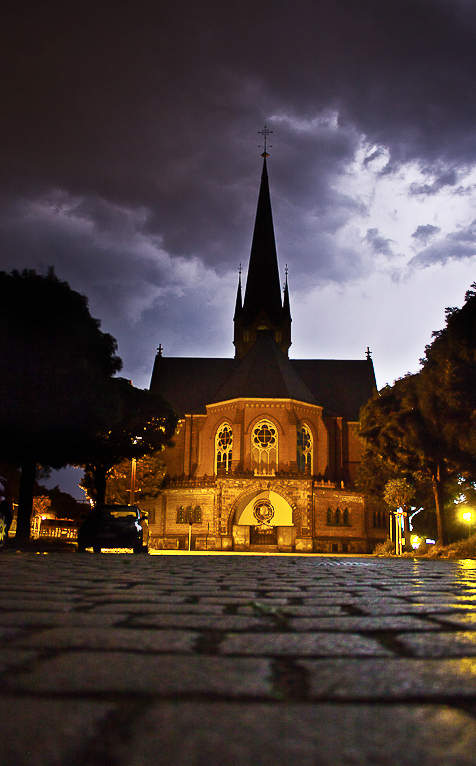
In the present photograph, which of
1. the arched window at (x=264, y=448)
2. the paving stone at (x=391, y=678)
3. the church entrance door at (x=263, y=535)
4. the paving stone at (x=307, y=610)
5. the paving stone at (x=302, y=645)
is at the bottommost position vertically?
the church entrance door at (x=263, y=535)

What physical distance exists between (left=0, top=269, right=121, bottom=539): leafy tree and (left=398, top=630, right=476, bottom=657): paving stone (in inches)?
707

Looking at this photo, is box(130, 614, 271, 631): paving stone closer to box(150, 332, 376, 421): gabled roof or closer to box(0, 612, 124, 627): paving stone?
box(0, 612, 124, 627): paving stone

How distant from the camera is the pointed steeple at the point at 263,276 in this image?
6278 centimetres

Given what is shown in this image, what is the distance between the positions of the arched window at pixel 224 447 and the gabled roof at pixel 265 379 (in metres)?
2.54

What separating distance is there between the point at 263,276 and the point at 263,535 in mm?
28492

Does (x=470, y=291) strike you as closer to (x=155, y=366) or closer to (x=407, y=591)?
(x=407, y=591)

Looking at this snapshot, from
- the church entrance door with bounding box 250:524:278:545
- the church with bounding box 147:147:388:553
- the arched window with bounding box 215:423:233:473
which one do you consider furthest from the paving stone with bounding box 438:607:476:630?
the arched window with bounding box 215:423:233:473

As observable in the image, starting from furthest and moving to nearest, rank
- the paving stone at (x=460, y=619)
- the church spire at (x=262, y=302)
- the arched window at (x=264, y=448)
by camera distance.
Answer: the church spire at (x=262, y=302) < the arched window at (x=264, y=448) < the paving stone at (x=460, y=619)

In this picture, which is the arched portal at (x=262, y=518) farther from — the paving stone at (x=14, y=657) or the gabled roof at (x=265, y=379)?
the paving stone at (x=14, y=657)

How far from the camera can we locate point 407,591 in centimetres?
537

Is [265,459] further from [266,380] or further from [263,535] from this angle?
[266,380]

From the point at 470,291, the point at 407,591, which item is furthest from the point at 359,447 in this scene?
the point at 407,591

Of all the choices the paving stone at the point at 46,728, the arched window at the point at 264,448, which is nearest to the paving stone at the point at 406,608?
the paving stone at the point at 46,728

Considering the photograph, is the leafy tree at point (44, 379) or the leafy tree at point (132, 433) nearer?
the leafy tree at point (44, 379)
